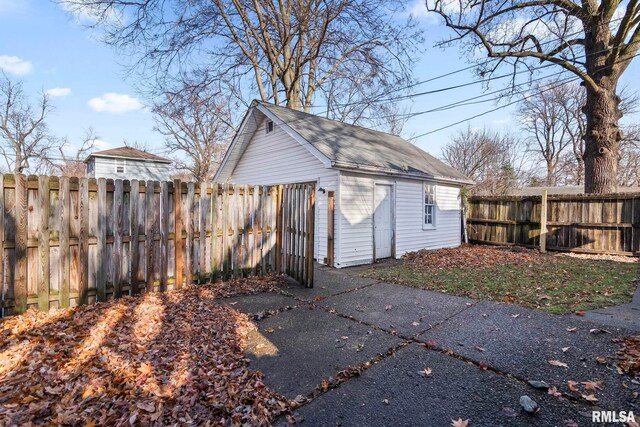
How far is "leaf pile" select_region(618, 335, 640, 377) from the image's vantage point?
2.76 metres

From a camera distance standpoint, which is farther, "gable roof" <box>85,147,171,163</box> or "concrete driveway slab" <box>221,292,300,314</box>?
"gable roof" <box>85,147,171,163</box>

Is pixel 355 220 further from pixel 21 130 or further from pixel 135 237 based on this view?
pixel 21 130

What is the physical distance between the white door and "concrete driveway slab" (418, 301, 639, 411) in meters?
5.03

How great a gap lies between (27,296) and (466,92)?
13.8m

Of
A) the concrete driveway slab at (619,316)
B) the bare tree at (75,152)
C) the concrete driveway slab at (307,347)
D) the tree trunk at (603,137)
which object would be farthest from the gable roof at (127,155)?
the concrete driveway slab at (619,316)

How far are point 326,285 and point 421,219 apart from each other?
6.00 metres

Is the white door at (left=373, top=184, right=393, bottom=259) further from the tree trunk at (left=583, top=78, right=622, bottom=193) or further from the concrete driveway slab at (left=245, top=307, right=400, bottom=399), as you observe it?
the tree trunk at (left=583, top=78, right=622, bottom=193)

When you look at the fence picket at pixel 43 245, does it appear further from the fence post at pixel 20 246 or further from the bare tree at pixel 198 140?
the bare tree at pixel 198 140

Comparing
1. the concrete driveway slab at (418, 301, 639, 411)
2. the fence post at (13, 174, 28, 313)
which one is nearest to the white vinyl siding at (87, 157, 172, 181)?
the fence post at (13, 174, 28, 313)

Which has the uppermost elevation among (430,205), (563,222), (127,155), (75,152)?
(75,152)

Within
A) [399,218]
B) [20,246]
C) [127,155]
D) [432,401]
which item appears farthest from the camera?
[127,155]

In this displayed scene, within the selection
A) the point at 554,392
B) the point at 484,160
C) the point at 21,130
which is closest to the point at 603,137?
the point at 554,392

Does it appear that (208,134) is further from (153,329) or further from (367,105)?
(153,329)

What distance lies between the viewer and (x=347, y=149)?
31.9ft
